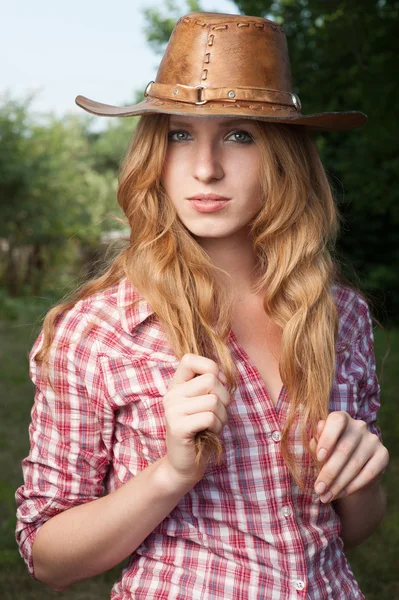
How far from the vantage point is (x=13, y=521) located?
14.4ft

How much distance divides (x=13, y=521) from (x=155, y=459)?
2.87 meters

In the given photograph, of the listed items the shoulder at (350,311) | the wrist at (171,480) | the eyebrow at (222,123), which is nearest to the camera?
the wrist at (171,480)

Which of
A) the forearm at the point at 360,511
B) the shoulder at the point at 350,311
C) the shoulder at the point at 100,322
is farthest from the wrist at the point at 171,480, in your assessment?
the shoulder at the point at 350,311

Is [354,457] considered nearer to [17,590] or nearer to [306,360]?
[306,360]

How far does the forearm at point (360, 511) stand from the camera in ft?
6.62

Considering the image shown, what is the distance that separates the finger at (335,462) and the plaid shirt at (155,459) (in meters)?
0.19

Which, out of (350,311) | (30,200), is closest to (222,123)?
(350,311)

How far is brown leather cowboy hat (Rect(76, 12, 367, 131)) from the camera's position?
1.84 metres

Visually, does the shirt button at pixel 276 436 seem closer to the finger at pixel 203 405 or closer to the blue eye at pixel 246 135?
the finger at pixel 203 405

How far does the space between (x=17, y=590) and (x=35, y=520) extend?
2117mm

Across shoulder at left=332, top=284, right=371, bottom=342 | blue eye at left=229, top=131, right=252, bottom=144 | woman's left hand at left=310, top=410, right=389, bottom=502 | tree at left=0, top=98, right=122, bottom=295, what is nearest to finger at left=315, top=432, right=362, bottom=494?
woman's left hand at left=310, top=410, right=389, bottom=502

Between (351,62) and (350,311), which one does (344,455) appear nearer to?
(350,311)

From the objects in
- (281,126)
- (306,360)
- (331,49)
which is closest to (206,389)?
(306,360)

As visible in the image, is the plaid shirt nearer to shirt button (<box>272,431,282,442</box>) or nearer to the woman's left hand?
shirt button (<box>272,431,282,442</box>)
